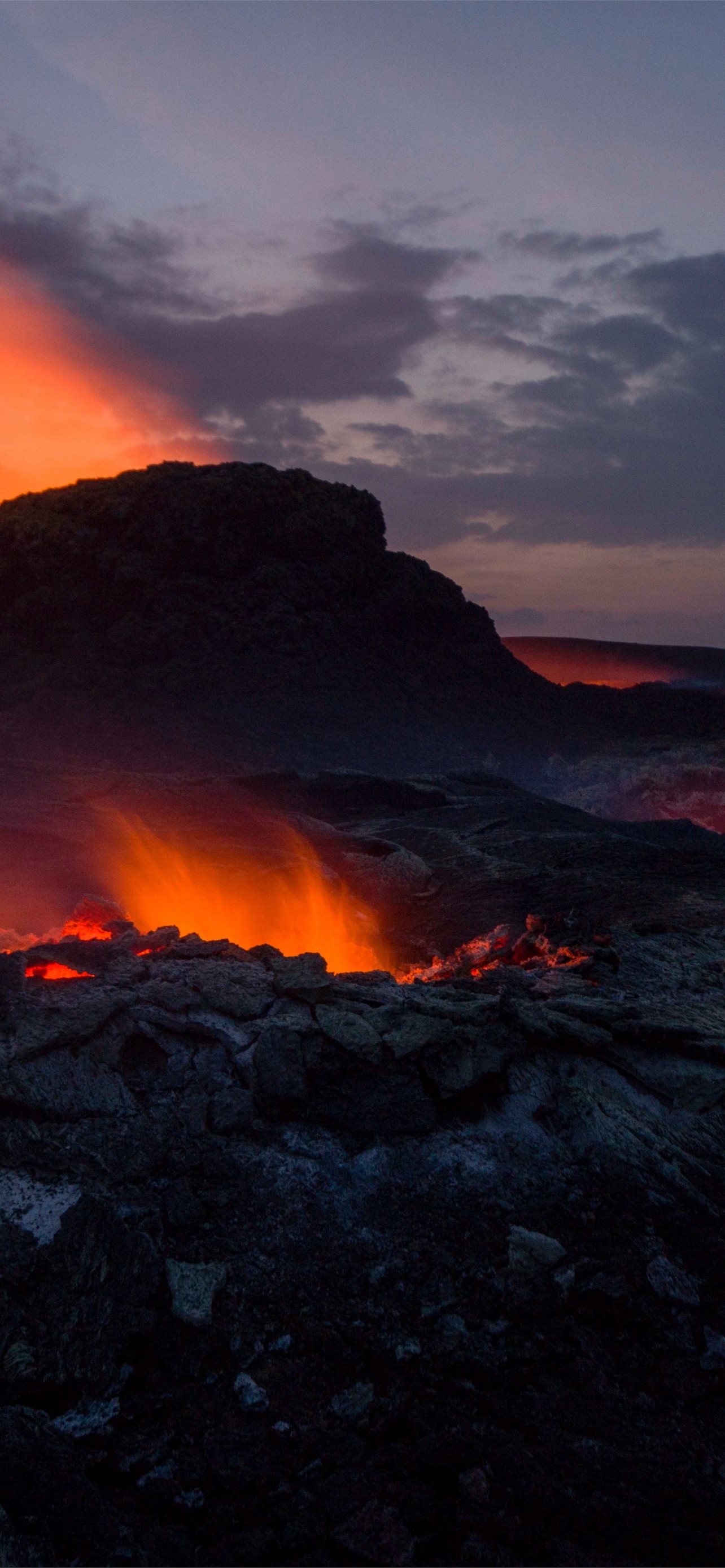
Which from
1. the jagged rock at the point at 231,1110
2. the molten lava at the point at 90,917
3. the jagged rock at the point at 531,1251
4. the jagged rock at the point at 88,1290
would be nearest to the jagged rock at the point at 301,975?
the jagged rock at the point at 231,1110

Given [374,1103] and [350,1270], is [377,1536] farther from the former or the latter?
[374,1103]

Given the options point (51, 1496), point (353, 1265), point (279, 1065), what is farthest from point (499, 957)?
point (51, 1496)

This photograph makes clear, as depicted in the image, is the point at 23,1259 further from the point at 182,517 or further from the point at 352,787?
the point at 182,517

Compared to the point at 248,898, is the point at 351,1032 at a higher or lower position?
higher

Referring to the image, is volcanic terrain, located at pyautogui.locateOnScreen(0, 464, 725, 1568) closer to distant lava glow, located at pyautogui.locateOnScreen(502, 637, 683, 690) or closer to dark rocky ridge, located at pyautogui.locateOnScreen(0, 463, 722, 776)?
dark rocky ridge, located at pyautogui.locateOnScreen(0, 463, 722, 776)

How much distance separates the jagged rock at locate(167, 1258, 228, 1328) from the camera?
3774 mm

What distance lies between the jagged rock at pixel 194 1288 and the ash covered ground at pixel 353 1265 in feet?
0.05

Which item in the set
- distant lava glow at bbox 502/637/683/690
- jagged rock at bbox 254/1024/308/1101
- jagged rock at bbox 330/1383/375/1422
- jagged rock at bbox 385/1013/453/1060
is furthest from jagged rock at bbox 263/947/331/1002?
distant lava glow at bbox 502/637/683/690

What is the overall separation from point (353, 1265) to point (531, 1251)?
772 mm

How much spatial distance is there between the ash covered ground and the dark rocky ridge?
17243 mm

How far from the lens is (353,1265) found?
406 cm

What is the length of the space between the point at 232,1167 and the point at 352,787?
1179cm

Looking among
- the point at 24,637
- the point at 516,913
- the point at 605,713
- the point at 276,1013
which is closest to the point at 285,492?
the point at 24,637

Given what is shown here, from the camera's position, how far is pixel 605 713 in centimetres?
2820
